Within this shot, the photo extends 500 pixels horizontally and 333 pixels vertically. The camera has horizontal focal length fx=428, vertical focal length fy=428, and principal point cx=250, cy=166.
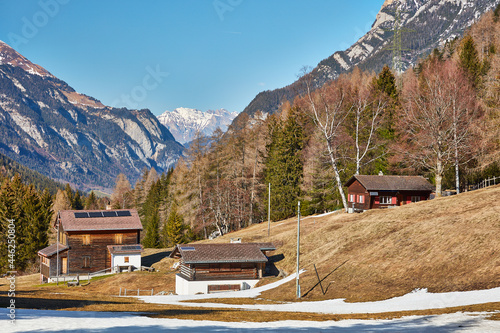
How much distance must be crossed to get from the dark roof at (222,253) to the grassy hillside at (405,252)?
3.04 m

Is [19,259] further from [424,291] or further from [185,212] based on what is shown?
[424,291]

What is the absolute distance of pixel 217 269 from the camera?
4328 centimetres

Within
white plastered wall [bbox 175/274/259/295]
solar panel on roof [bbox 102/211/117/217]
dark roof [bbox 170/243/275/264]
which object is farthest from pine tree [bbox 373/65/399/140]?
solar panel on roof [bbox 102/211/117/217]

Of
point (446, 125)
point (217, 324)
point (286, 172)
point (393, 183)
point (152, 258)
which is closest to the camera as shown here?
point (217, 324)

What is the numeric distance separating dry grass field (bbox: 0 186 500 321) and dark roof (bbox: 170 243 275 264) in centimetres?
279

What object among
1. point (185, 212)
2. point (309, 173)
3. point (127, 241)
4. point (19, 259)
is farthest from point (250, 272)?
point (19, 259)

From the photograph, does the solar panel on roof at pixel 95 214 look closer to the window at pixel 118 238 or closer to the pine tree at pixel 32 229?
the window at pixel 118 238

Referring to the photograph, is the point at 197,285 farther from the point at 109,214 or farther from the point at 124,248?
the point at 109,214

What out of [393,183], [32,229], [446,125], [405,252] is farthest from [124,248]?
[446,125]

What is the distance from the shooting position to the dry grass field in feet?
82.6

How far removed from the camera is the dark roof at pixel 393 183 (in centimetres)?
5731

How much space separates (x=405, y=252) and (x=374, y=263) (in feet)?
8.17

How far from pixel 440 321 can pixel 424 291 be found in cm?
782

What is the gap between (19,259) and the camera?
233 ft
